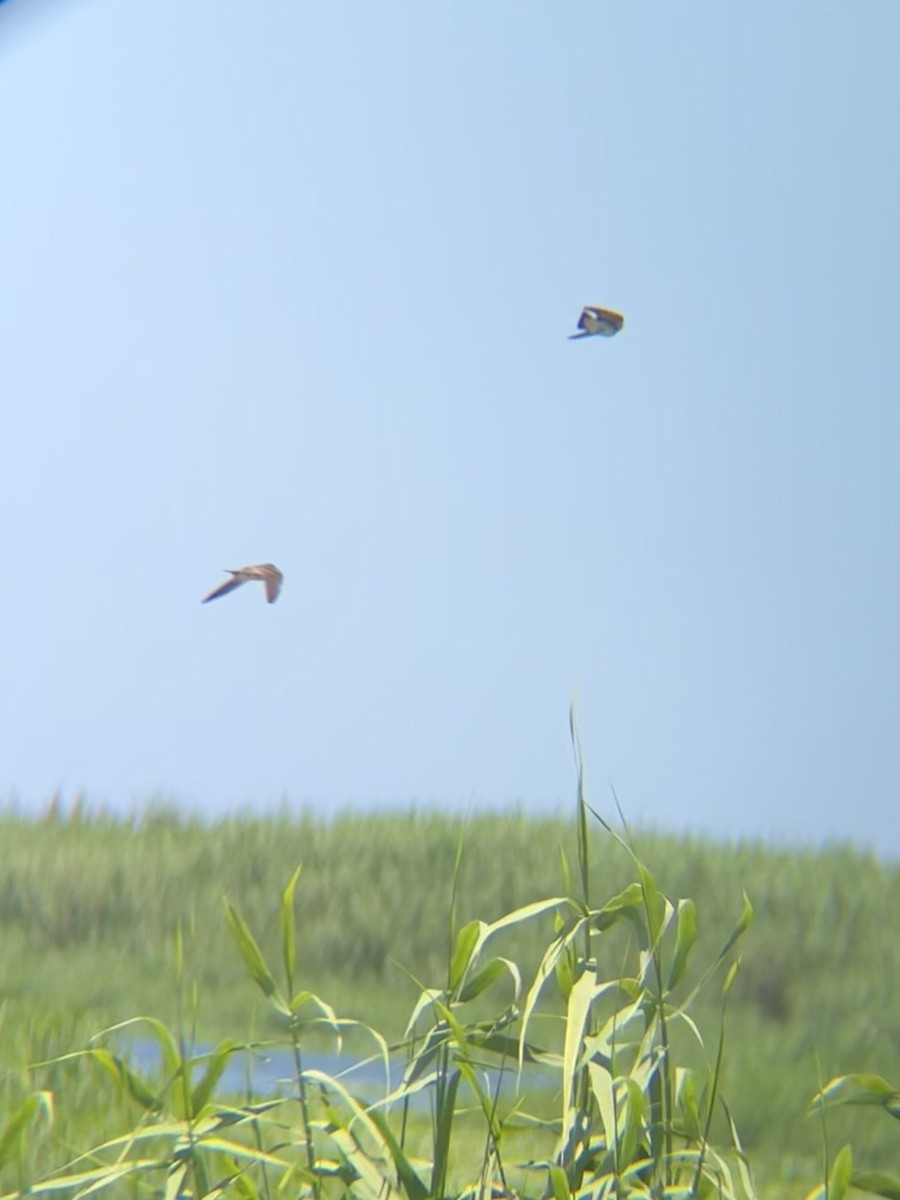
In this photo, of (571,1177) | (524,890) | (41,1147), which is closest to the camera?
(571,1177)

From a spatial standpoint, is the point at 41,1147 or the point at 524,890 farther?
the point at 524,890

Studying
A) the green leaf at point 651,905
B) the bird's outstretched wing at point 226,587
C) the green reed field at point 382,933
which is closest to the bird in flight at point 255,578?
the bird's outstretched wing at point 226,587

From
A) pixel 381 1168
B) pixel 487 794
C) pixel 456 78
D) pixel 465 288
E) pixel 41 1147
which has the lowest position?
pixel 41 1147

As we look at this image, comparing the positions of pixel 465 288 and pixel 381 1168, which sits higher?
pixel 465 288

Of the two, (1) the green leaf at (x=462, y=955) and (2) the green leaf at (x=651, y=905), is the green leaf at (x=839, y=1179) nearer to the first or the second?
(2) the green leaf at (x=651, y=905)

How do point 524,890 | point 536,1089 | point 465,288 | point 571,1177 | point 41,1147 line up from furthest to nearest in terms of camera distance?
point 465,288
point 524,890
point 536,1089
point 41,1147
point 571,1177

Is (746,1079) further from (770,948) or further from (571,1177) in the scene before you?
(571,1177)

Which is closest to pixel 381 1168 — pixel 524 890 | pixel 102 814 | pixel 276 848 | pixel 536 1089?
pixel 536 1089
